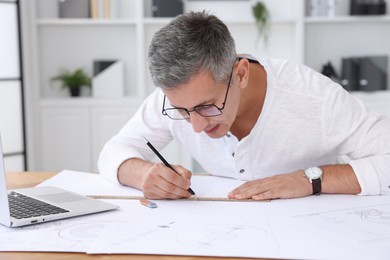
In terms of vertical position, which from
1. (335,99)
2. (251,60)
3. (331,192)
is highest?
(251,60)

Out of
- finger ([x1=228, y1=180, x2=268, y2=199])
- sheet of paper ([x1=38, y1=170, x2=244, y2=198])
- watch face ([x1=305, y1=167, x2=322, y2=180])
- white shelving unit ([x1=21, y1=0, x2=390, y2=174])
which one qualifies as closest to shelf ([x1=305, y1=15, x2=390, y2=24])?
white shelving unit ([x1=21, y1=0, x2=390, y2=174])

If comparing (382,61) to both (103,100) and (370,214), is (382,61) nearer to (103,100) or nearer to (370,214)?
(103,100)

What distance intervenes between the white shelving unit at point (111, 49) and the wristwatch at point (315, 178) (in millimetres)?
2492

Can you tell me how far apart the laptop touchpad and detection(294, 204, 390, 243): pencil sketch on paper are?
596mm

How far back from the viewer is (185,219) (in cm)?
135

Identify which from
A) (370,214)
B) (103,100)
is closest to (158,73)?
(370,214)

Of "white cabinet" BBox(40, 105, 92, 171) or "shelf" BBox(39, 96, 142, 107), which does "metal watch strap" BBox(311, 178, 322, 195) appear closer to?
"shelf" BBox(39, 96, 142, 107)

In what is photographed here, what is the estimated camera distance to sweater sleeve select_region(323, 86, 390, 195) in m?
1.64

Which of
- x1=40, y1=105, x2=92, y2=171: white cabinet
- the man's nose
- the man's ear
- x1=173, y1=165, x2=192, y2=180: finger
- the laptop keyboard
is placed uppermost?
the man's ear

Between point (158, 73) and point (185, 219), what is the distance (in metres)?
0.39

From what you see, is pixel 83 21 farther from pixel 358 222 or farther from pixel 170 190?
pixel 358 222

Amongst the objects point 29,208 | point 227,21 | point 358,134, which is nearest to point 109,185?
point 29,208

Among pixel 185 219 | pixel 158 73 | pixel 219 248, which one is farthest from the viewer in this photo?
pixel 158 73

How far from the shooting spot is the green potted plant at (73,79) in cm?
405
